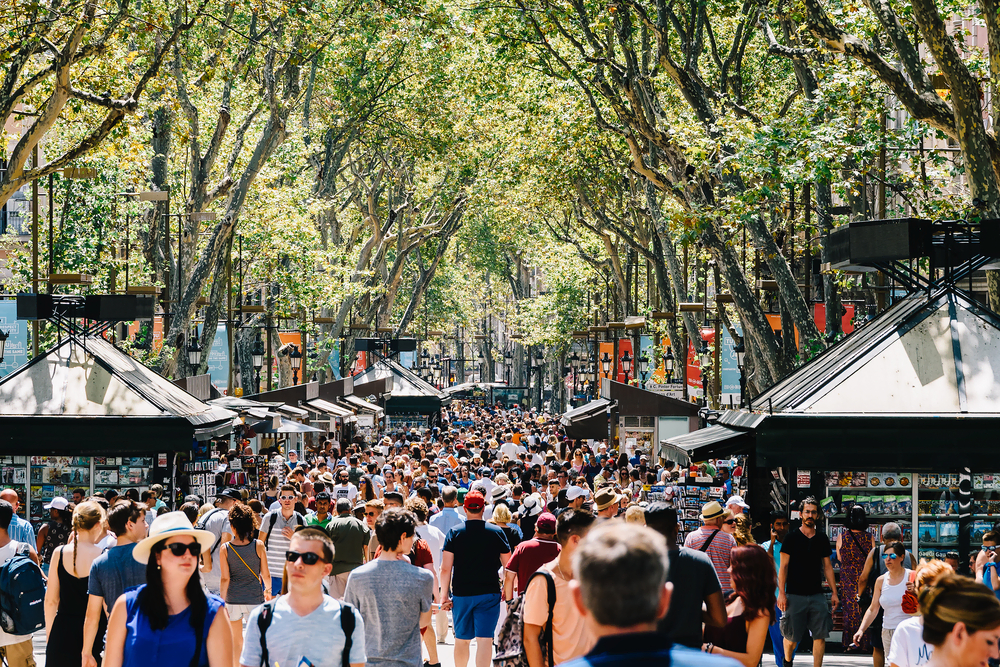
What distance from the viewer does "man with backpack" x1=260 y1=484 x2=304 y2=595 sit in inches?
390

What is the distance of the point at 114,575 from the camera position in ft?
21.2

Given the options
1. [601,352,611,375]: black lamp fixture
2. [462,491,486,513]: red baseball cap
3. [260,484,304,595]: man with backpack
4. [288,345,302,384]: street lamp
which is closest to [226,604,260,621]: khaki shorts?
[260,484,304,595]: man with backpack

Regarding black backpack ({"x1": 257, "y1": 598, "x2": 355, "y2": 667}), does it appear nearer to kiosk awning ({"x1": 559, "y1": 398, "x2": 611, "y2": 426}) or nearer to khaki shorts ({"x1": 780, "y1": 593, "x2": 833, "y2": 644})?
khaki shorts ({"x1": 780, "y1": 593, "x2": 833, "y2": 644})

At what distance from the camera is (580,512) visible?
6.78m

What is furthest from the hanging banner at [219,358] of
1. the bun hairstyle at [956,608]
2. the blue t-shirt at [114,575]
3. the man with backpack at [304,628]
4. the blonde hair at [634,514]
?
the bun hairstyle at [956,608]

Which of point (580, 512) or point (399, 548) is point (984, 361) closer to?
point (580, 512)

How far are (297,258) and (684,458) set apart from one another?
18.4 metres

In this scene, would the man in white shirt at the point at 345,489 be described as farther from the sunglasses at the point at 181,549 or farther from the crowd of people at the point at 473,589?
the sunglasses at the point at 181,549

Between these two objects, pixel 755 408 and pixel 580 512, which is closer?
pixel 580 512

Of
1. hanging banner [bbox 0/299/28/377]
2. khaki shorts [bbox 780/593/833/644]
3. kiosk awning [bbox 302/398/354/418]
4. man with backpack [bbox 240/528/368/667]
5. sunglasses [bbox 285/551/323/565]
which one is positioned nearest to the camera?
man with backpack [bbox 240/528/368/667]

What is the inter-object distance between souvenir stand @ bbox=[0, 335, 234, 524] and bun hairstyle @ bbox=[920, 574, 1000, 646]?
1174 cm

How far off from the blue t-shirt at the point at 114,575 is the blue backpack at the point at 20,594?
1474 millimetres

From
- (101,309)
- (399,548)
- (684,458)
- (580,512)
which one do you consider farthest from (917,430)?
(101,309)

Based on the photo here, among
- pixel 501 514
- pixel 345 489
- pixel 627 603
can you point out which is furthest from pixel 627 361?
pixel 627 603
